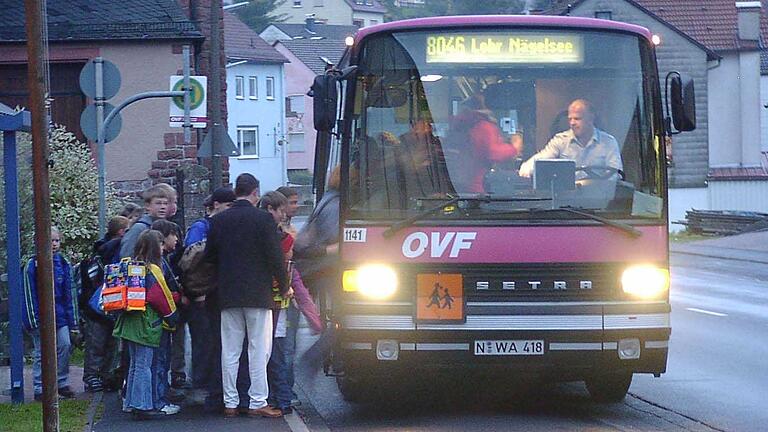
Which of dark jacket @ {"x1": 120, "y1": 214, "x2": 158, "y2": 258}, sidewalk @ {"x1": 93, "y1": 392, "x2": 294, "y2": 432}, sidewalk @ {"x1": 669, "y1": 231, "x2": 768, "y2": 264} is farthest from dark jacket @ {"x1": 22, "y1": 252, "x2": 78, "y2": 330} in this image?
sidewalk @ {"x1": 669, "y1": 231, "x2": 768, "y2": 264}

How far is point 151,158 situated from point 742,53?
130 ft

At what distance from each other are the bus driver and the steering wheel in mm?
17

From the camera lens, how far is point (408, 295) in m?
9.37

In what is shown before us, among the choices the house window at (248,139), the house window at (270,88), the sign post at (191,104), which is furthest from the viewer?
the house window at (270,88)

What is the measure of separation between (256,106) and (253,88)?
3.29 feet

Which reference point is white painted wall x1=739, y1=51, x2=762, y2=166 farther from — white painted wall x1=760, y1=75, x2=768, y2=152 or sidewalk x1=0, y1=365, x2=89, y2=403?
sidewalk x1=0, y1=365, x2=89, y2=403

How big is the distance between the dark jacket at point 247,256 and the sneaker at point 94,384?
240cm

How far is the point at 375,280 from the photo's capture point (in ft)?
30.7

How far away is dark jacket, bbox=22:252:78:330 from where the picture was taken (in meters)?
10.7

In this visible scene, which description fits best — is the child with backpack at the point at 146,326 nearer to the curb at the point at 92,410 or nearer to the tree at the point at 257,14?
the curb at the point at 92,410

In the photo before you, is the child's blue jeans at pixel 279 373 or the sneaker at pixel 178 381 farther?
the sneaker at pixel 178 381

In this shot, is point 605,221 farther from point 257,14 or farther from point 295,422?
point 257,14

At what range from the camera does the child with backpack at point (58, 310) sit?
35.1 ft

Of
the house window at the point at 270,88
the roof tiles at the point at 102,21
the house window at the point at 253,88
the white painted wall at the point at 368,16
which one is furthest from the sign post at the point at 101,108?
the white painted wall at the point at 368,16
